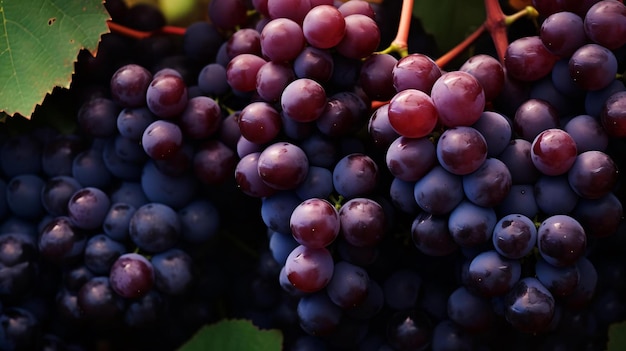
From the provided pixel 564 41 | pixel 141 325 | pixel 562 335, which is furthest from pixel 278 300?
pixel 564 41

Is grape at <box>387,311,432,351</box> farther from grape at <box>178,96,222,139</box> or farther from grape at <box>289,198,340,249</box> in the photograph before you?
grape at <box>178,96,222,139</box>

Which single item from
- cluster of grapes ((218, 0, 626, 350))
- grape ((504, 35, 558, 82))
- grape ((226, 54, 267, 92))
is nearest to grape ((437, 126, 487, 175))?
cluster of grapes ((218, 0, 626, 350))

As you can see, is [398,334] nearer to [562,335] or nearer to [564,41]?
[562,335]

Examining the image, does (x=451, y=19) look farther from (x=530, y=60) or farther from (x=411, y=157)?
(x=411, y=157)

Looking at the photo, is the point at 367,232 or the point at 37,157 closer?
the point at 367,232

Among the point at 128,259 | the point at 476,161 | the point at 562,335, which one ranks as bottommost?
the point at 562,335

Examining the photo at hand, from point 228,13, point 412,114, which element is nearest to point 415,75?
point 412,114

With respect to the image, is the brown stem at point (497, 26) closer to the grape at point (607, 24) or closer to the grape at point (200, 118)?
the grape at point (607, 24)
